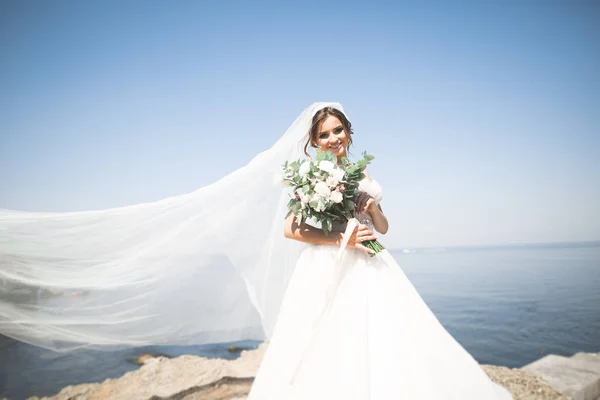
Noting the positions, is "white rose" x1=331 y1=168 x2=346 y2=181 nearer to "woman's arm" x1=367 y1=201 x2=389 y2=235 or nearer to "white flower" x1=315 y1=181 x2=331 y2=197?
"white flower" x1=315 y1=181 x2=331 y2=197

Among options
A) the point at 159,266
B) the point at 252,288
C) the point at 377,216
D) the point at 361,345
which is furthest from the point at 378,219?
the point at 159,266

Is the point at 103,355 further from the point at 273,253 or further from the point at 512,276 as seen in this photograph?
the point at 512,276

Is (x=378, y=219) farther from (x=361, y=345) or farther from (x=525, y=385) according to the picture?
(x=525, y=385)

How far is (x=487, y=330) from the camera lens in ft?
43.3

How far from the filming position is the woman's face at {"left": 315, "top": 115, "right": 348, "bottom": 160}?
2.96m

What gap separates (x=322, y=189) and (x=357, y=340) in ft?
3.47

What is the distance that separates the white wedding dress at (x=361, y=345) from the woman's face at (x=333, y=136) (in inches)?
42.7

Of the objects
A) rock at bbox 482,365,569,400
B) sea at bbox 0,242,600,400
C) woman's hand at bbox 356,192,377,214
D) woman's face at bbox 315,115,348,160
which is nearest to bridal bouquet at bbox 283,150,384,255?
woman's hand at bbox 356,192,377,214

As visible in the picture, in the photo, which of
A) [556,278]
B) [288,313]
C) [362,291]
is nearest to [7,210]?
[288,313]

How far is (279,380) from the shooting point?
208cm

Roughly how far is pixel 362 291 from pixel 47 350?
3.25 metres

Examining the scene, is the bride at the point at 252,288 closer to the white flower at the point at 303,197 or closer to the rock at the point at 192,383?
the white flower at the point at 303,197

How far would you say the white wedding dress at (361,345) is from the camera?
75.9 inches

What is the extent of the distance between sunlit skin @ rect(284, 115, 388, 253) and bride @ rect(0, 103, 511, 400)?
1cm
